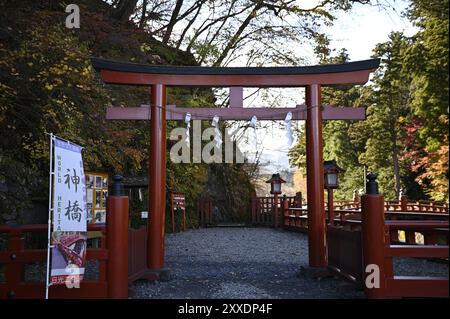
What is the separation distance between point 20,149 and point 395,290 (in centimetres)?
698

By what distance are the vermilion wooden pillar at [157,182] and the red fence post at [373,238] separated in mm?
3176

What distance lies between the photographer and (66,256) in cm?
436

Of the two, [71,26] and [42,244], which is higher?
[71,26]

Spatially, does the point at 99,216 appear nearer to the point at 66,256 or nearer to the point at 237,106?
the point at 237,106

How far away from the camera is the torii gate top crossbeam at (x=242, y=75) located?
6.50 metres

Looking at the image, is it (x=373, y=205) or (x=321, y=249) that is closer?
(x=373, y=205)

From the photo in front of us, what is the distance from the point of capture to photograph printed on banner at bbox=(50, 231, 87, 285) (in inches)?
169

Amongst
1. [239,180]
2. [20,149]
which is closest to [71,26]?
[20,149]

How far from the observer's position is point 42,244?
8.38 m

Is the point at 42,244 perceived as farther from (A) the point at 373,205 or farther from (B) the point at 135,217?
(A) the point at 373,205

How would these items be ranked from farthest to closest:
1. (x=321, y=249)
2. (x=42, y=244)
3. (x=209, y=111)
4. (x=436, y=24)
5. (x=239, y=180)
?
1. (x=239, y=180)
2. (x=42, y=244)
3. (x=209, y=111)
4. (x=321, y=249)
5. (x=436, y=24)

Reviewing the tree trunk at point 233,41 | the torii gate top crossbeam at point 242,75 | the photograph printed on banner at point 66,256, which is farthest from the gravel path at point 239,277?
the tree trunk at point 233,41

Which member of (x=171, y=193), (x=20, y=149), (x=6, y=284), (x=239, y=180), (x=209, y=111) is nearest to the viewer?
(x=6, y=284)

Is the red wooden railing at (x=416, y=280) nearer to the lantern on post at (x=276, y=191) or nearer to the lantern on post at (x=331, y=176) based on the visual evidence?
the lantern on post at (x=331, y=176)
